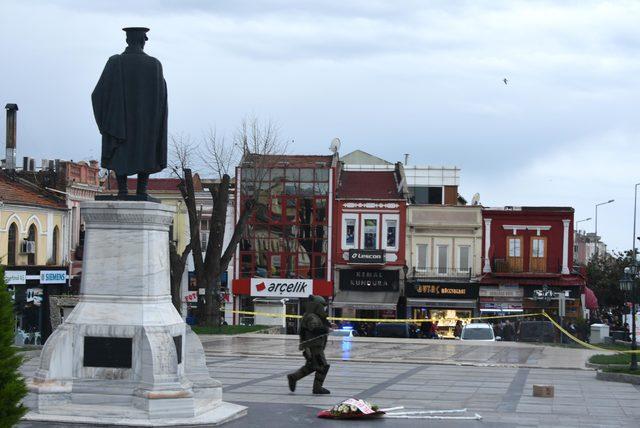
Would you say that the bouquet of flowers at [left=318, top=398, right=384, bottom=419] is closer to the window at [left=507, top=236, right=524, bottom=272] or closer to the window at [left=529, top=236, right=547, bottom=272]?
the window at [left=507, top=236, right=524, bottom=272]

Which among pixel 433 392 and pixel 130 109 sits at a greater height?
pixel 130 109

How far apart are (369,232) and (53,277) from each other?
18.1m

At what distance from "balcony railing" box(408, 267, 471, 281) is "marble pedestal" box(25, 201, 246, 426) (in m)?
47.2

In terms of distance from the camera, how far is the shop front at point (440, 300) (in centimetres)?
6106

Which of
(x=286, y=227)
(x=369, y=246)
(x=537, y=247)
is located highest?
(x=286, y=227)

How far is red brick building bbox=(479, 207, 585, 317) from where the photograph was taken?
61875 millimetres

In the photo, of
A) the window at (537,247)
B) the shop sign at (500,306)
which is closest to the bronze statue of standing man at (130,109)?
the shop sign at (500,306)

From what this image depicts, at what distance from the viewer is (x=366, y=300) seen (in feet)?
199

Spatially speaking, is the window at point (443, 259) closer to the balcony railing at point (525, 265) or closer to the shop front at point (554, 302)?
the balcony railing at point (525, 265)

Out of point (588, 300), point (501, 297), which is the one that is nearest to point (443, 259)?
point (501, 297)

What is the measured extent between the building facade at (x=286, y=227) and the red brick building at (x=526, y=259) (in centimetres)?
879

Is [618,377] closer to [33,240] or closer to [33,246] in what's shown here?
[33,246]

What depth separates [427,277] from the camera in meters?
62.1

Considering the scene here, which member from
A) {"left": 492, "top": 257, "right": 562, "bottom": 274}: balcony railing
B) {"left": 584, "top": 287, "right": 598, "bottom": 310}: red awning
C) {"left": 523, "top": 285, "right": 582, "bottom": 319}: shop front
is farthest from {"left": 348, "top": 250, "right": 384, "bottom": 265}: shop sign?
{"left": 584, "top": 287, "right": 598, "bottom": 310}: red awning
